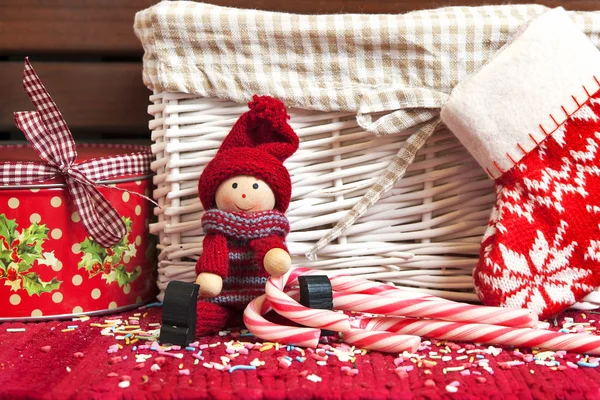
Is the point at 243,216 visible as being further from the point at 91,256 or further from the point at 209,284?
the point at 91,256

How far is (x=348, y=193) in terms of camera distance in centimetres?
109

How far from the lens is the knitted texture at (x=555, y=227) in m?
0.98

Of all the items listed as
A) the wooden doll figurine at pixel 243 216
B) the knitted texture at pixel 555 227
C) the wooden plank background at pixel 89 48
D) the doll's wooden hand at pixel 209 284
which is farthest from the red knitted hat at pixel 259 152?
the wooden plank background at pixel 89 48

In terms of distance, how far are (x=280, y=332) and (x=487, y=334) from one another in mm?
285

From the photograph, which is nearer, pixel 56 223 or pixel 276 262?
pixel 276 262

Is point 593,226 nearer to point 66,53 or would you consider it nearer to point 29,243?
point 29,243

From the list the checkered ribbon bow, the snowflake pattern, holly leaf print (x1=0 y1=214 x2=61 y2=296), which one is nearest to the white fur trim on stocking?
the snowflake pattern

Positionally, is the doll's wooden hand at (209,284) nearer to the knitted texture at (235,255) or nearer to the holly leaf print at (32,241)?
the knitted texture at (235,255)

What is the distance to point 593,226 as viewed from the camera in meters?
0.99

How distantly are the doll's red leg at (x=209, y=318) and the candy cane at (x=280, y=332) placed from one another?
55mm

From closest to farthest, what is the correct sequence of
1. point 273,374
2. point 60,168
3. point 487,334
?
point 273,374
point 487,334
point 60,168

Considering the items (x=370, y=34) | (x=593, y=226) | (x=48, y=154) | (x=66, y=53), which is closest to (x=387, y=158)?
(x=370, y=34)

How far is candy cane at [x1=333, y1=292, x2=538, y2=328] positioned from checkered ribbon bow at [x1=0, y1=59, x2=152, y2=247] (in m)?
0.39

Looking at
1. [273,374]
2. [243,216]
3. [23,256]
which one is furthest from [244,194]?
[23,256]
